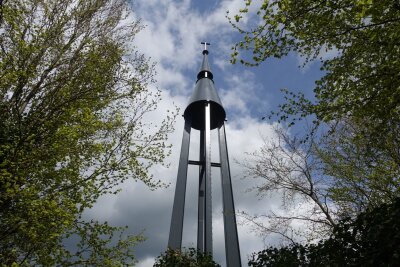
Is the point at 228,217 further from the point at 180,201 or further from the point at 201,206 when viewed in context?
the point at 201,206

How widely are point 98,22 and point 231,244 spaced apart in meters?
8.59

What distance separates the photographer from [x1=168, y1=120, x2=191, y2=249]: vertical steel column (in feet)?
40.2

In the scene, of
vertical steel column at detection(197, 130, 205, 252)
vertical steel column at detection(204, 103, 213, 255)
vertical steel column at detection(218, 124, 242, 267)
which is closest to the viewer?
vertical steel column at detection(218, 124, 242, 267)

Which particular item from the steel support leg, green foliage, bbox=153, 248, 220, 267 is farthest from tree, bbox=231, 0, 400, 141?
the steel support leg

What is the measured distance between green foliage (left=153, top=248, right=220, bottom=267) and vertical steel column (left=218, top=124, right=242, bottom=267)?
2.52m

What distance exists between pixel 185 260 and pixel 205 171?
5.36m

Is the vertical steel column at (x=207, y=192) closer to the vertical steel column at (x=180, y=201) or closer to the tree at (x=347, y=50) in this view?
the vertical steel column at (x=180, y=201)

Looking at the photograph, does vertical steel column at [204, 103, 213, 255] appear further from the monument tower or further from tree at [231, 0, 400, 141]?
tree at [231, 0, 400, 141]

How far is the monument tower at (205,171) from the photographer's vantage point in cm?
1245

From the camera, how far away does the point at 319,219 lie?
11.3m

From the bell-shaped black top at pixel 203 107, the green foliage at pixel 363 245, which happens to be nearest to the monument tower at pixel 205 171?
the bell-shaped black top at pixel 203 107

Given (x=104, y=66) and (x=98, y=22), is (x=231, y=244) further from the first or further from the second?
(x=98, y=22)

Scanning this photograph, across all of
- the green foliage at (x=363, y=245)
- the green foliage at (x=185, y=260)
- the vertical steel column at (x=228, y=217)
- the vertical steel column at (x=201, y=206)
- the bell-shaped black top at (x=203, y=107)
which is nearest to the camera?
the green foliage at (x=363, y=245)

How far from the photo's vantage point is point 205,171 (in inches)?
567
